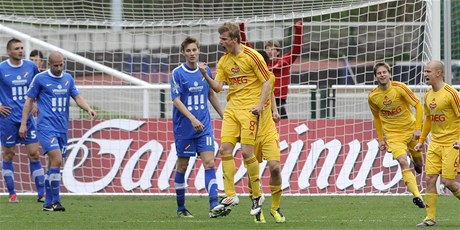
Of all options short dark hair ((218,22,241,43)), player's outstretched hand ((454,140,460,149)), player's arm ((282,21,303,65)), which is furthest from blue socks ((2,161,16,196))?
player's outstretched hand ((454,140,460,149))

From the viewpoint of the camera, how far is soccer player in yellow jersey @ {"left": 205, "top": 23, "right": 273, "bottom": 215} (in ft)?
36.8

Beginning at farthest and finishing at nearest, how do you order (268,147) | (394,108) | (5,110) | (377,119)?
(5,110) → (377,119) → (394,108) → (268,147)

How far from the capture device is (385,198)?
1550cm

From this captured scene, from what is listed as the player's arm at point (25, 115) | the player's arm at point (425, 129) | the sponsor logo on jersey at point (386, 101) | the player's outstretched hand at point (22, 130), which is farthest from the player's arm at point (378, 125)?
the player's outstretched hand at point (22, 130)

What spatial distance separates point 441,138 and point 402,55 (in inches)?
234

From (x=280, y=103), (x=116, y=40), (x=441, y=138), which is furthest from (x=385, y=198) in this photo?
(x=116, y=40)

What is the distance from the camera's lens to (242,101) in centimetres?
1134

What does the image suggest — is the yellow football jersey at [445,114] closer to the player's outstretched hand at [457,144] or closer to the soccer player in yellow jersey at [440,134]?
the soccer player in yellow jersey at [440,134]

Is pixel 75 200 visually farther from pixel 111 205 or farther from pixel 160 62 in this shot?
pixel 160 62

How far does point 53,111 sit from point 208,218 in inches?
104

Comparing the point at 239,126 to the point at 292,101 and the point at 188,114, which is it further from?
the point at 292,101

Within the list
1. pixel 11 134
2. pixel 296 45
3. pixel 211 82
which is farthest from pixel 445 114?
pixel 11 134

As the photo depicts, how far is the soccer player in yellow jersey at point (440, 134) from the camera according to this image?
11062 mm

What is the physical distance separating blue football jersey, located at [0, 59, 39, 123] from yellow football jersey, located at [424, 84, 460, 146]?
5885 mm
